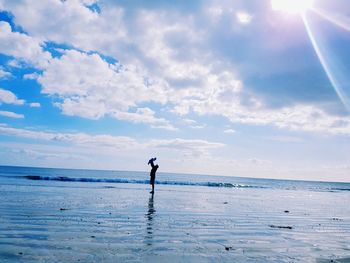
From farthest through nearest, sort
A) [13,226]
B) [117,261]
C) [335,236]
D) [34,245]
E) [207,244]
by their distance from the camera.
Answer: [335,236]
[13,226]
[207,244]
[34,245]
[117,261]

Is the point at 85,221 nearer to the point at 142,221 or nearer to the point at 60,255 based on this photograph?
the point at 142,221

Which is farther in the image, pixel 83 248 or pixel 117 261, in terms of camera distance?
A: pixel 83 248

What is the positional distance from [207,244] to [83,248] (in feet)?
10.2

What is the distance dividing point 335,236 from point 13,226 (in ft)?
34.1

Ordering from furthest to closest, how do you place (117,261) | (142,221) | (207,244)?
(142,221) → (207,244) → (117,261)

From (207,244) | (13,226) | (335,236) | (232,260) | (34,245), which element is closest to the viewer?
(232,260)

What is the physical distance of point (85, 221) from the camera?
11094mm

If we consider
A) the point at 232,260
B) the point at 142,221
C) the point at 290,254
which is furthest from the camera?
the point at 142,221

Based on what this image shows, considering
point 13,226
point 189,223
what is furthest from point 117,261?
point 189,223

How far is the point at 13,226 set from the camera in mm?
9539

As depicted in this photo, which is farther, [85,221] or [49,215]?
[49,215]

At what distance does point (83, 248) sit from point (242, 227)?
20.8ft

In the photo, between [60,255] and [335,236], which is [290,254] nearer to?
[335,236]

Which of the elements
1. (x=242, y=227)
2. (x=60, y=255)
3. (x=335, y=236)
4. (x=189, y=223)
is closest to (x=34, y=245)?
(x=60, y=255)
